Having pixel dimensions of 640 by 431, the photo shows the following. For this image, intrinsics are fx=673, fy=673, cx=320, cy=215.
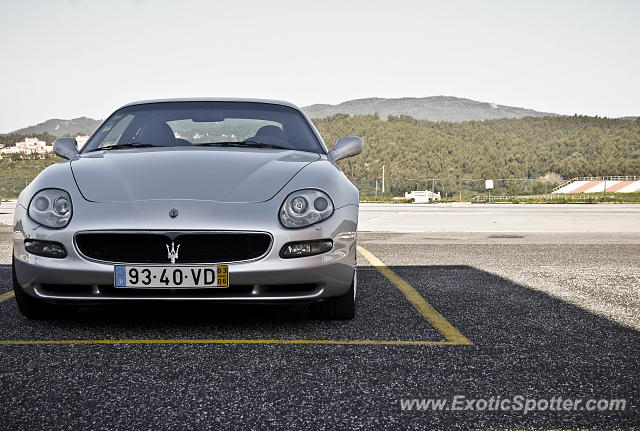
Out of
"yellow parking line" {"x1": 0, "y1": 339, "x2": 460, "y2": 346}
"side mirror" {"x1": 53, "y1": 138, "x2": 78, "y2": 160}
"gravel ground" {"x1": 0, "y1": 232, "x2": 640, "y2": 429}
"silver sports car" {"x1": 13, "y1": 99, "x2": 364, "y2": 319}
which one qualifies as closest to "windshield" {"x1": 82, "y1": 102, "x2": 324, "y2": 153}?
"side mirror" {"x1": 53, "y1": 138, "x2": 78, "y2": 160}

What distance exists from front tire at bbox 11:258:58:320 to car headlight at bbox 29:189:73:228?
1.25 ft

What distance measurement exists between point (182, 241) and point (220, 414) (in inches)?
52.6

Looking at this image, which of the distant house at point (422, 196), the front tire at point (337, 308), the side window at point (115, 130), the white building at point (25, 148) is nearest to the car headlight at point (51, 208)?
the side window at point (115, 130)

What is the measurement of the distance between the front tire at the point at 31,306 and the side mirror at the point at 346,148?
216 cm

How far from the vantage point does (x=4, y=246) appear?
9250mm

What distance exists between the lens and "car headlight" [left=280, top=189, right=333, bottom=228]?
3709 millimetres

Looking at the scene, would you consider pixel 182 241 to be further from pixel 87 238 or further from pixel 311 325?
pixel 311 325

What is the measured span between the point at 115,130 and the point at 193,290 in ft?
6.82

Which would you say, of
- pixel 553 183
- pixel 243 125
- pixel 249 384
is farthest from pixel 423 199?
pixel 249 384

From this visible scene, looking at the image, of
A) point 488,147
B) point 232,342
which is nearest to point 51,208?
point 232,342

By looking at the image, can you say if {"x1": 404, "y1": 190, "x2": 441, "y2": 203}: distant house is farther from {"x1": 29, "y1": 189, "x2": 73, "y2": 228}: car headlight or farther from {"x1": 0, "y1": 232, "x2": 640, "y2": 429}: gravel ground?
{"x1": 29, "y1": 189, "x2": 73, "y2": 228}: car headlight

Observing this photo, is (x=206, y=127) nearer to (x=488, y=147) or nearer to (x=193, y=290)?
(x=193, y=290)

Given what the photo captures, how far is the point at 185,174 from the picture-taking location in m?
3.97

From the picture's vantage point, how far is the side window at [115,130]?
4.96 meters
